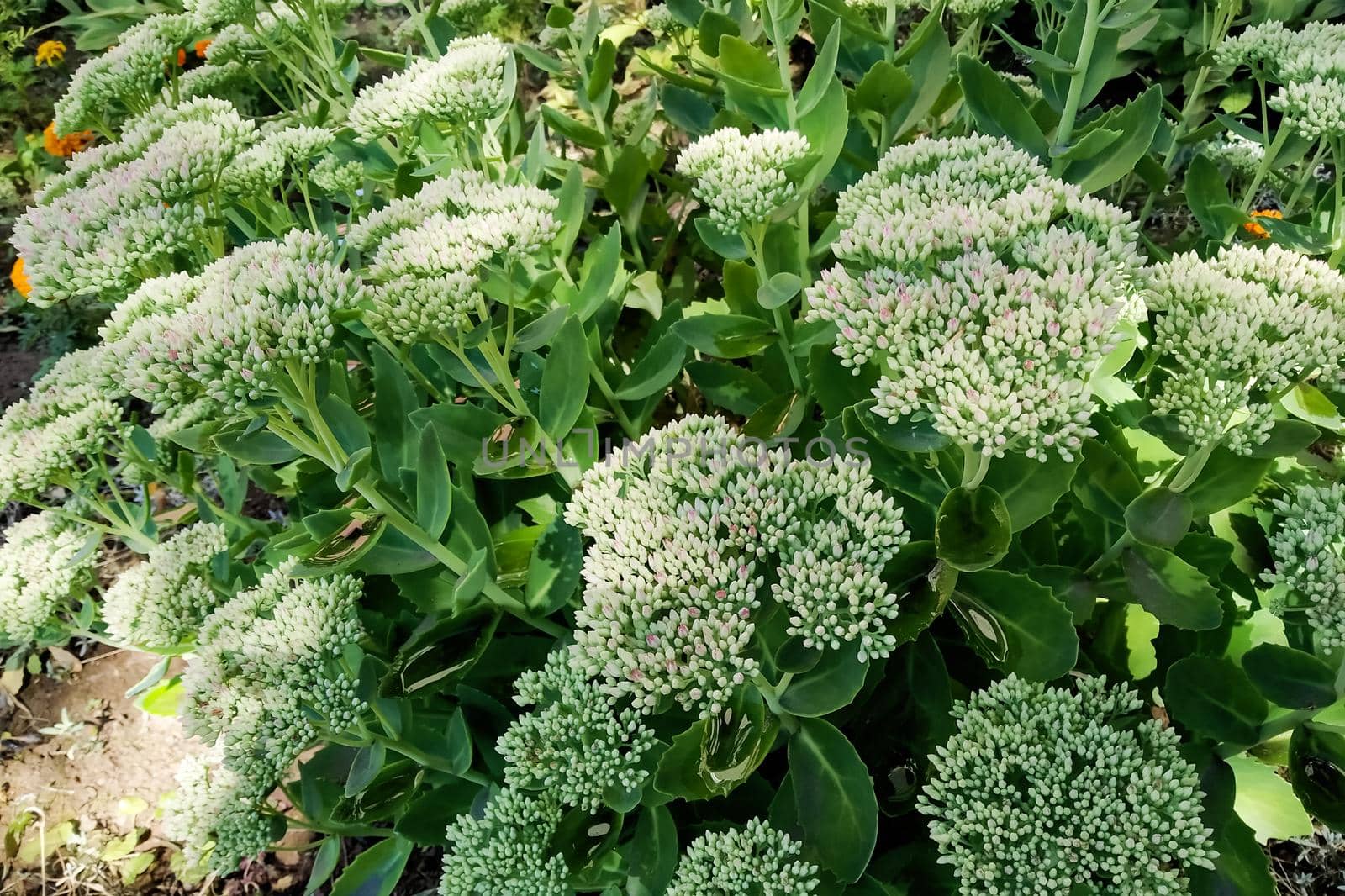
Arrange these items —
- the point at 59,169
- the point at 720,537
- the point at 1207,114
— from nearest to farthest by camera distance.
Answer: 1. the point at 720,537
2. the point at 1207,114
3. the point at 59,169

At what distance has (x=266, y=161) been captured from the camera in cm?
220

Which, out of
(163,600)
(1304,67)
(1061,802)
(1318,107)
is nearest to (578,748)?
(1061,802)

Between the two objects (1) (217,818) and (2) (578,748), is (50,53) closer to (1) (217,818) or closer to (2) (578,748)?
(1) (217,818)

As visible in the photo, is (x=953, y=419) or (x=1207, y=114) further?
(x=1207, y=114)

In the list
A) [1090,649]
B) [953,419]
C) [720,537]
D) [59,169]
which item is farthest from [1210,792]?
[59,169]

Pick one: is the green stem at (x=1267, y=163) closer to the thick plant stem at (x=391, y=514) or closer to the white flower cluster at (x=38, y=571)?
the thick plant stem at (x=391, y=514)

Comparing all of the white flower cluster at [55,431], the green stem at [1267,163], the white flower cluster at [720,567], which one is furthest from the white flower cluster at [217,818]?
the green stem at [1267,163]

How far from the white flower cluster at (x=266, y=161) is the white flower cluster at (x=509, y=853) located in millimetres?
1650

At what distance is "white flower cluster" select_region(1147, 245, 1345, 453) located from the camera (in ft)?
4.93

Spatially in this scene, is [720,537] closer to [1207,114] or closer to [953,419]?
[953,419]

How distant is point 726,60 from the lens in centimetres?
212

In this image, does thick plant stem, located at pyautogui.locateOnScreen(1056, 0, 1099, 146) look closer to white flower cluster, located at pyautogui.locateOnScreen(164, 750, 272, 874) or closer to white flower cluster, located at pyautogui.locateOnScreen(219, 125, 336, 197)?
white flower cluster, located at pyautogui.locateOnScreen(219, 125, 336, 197)

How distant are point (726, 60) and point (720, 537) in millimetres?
1261

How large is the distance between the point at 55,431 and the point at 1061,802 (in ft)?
8.21
